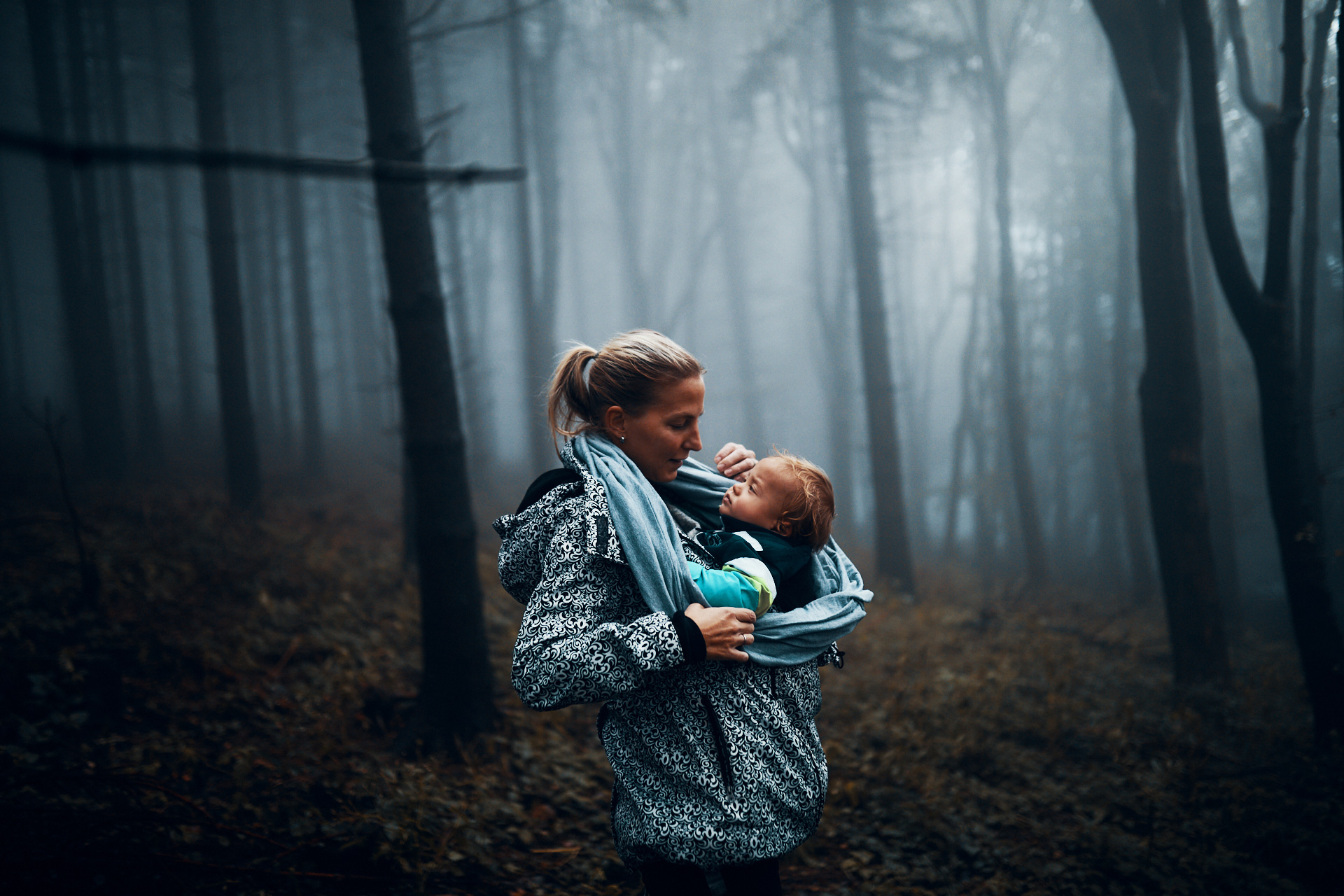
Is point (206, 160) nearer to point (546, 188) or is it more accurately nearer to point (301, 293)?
point (301, 293)

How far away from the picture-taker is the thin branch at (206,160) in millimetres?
1058

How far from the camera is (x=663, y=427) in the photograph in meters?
2.07

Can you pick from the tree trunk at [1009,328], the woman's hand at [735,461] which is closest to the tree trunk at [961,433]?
the tree trunk at [1009,328]

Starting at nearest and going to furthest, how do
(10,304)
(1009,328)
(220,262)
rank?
(220,262) → (1009,328) → (10,304)

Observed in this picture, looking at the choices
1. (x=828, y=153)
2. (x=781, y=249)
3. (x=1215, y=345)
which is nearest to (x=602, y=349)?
Answer: (x=1215, y=345)

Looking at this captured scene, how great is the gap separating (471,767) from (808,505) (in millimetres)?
3660

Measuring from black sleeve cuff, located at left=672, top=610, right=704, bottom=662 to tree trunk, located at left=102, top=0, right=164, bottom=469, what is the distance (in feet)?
49.2

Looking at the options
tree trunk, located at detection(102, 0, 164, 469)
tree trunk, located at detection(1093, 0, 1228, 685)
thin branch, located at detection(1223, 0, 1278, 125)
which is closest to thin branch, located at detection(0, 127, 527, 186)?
thin branch, located at detection(1223, 0, 1278, 125)

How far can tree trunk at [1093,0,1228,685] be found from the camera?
6598mm

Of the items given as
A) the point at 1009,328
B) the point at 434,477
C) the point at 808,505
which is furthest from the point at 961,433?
the point at 808,505

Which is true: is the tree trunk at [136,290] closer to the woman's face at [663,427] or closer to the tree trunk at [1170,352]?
the woman's face at [663,427]

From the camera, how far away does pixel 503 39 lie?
1764 cm

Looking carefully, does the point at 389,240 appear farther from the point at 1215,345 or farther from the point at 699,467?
the point at 1215,345

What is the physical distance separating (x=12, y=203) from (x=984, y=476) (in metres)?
36.4
